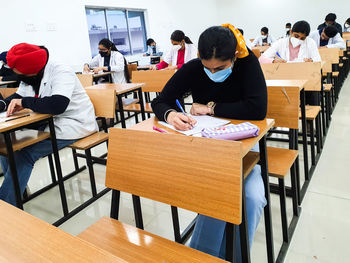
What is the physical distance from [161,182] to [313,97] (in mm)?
2230

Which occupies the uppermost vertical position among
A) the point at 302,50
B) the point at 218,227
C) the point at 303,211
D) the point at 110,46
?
the point at 110,46

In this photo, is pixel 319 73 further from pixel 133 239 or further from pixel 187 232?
pixel 133 239

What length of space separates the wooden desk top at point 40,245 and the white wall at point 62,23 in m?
5.11

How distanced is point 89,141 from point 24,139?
0.39 m

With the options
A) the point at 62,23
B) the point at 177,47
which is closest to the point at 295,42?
the point at 177,47

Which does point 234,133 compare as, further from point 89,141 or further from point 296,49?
point 296,49

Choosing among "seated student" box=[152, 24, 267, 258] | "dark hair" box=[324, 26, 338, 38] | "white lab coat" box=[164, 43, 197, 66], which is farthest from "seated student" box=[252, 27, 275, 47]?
"seated student" box=[152, 24, 267, 258]

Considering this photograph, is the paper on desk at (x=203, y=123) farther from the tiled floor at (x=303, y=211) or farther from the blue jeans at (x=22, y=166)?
the blue jeans at (x=22, y=166)

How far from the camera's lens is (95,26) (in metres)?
6.87

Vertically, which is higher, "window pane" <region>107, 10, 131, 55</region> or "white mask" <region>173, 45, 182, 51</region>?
"window pane" <region>107, 10, 131, 55</region>

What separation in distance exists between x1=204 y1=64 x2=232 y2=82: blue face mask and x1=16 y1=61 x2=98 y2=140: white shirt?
3.06ft

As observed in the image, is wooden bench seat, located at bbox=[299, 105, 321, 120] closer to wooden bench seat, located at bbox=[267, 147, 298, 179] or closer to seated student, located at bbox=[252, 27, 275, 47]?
wooden bench seat, located at bbox=[267, 147, 298, 179]

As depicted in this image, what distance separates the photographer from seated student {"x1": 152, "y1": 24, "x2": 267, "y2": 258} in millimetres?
1062

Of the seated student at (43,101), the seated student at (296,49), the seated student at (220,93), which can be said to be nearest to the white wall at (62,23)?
the seated student at (43,101)
